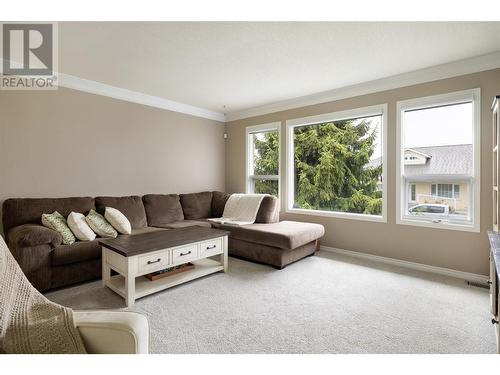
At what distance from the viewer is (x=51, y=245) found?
2605 mm

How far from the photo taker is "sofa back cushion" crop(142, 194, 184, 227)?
4012 mm

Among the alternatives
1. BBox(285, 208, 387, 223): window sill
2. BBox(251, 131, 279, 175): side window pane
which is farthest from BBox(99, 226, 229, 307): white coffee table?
BBox(251, 131, 279, 175): side window pane

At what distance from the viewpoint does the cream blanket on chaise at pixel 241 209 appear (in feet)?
13.4

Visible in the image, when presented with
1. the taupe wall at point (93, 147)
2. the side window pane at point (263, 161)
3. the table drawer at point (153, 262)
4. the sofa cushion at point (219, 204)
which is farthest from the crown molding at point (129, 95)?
the table drawer at point (153, 262)

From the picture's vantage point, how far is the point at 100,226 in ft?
10.0

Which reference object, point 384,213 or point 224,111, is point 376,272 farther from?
point 224,111

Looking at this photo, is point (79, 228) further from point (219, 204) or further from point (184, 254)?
point (219, 204)

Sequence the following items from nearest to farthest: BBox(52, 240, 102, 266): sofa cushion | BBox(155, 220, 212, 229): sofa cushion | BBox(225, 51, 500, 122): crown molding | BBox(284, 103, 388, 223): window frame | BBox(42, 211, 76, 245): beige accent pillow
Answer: BBox(52, 240, 102, 266): sofa cushion < BBox(42, 211, 76, 245): beige accent pillow < BBox(225, 51, 500, 122): crown molding < BBox(284, 103, 388, 223): window frame < BBox(155, 220, 212, 229): sofa cushion

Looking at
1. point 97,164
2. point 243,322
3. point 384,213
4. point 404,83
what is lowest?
point 243,322

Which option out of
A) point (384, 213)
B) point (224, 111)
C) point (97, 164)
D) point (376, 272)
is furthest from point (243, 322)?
point (224, 111)

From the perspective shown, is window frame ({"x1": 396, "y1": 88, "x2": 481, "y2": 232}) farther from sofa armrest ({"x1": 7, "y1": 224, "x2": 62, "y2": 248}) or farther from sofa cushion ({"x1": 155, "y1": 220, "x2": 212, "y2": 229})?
sofa armrest ({"x1": 7, "y1": 224, "x2": 62, "y2": 248})

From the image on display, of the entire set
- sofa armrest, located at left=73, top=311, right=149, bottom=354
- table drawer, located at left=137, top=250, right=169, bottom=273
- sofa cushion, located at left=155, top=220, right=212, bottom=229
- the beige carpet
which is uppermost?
sofa cushion, located at left=155, top=220, right=212, bottom=229

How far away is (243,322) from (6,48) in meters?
3.46

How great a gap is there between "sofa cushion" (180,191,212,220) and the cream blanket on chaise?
375mm
